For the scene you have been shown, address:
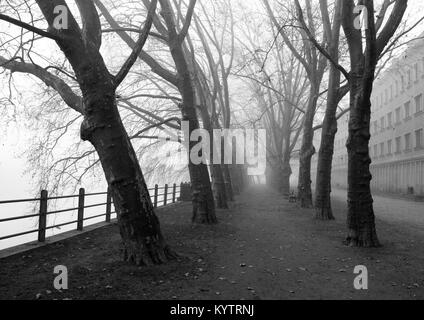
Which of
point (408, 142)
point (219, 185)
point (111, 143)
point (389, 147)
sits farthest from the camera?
point (389, 147)

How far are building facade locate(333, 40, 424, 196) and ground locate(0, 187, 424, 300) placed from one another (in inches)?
778

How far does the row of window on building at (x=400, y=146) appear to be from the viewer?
1313 inches

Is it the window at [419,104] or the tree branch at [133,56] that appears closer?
the tree branch at [133,56]

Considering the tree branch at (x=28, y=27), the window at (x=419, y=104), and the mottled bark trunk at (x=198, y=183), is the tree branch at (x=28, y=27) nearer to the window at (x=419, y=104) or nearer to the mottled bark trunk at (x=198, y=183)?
the mottled bark trunk at (x=198, y=183)

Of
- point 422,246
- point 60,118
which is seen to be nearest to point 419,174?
point 422,246

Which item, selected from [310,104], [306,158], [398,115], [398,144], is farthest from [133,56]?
[398,115]

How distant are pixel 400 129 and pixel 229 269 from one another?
3707cm

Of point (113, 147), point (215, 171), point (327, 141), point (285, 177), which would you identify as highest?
point (327, 141)

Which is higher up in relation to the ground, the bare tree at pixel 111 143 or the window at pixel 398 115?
the window at pixel 398 115

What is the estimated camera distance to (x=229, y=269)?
22.3ft

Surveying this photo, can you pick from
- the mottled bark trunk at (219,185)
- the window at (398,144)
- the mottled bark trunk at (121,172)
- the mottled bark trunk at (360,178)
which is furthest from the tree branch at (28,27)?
the window at (398,144)

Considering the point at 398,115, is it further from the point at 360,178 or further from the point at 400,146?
the point at 360,178

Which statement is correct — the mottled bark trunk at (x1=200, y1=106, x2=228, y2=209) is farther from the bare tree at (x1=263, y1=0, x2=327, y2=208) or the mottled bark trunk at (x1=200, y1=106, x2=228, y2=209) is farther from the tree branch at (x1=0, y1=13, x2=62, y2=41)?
the tree branch at (x1=0, y1=13, x2=62, y2=41)

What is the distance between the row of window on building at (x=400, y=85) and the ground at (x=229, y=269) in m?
23.5
